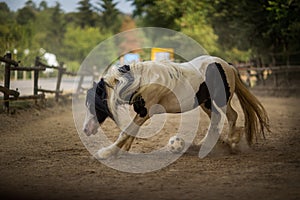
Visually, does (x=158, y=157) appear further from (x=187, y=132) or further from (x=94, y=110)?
(x=187, y=132)

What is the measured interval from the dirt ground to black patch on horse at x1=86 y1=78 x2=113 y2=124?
0.53 m

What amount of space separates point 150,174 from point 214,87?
1742 millimetres

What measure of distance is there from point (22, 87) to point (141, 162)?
8.15m

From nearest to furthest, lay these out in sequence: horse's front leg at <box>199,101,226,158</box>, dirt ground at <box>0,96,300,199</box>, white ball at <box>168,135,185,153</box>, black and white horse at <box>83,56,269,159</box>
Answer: dirt ground at <box>0,96,300,199</box>
black and white horse at <box>83,56,269,159</box>
white ball at <box>168,135,185,153</box>
horse's front leg at <box>199,101,226,158</box>

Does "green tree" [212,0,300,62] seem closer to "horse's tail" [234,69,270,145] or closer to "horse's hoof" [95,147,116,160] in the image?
"horse's tail" [234,69,270,145]

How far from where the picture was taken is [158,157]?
444 centimetres

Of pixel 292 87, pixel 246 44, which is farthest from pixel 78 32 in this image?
pixel 292 87

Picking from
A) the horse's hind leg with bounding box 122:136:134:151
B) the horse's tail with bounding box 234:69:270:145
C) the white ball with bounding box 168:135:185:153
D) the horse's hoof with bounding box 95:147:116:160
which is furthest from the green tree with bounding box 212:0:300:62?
the horse's hoof with bounding box 95:147:116:160

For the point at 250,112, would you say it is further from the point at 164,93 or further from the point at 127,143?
the point at 127,143

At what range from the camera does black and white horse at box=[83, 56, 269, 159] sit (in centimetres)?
434

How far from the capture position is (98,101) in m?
4.41

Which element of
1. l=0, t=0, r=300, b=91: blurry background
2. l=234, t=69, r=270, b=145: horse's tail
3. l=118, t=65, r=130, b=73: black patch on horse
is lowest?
l=234, t=69, r=270, b=145: horse's tail

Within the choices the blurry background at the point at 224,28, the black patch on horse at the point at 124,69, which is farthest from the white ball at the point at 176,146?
the blurry background at the point at 224,28

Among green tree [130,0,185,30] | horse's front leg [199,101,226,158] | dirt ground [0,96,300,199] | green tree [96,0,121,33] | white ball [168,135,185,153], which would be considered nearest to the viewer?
dirt ground [0,96,300,199]
